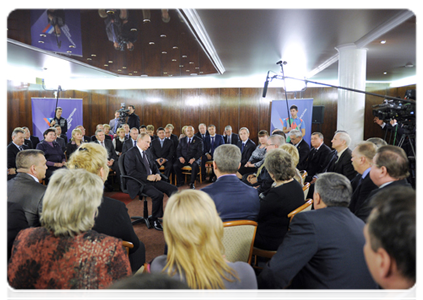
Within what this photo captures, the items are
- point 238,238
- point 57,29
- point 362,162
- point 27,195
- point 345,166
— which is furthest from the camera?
point 57,29

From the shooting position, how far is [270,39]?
5.18 metres

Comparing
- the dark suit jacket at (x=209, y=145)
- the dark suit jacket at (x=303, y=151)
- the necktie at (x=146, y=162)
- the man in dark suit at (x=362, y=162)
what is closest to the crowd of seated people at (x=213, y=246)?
the man in dark suit at (x=362, y=162)

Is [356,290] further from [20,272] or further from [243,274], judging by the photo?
[20,272]

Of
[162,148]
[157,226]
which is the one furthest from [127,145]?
[157,226]

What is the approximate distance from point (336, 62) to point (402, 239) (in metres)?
7.09

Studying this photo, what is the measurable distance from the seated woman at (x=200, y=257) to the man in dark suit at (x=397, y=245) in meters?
0.49

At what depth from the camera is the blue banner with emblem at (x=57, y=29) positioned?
12.1 ft

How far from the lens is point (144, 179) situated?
3891 millimetres

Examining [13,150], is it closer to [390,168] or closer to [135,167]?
[135,167]

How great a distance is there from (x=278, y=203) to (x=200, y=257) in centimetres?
118

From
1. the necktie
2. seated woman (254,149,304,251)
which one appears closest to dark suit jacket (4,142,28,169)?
the necktie

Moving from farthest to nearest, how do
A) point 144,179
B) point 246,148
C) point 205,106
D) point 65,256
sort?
point 205,106
point 246,148
point 144,179
point 65,256

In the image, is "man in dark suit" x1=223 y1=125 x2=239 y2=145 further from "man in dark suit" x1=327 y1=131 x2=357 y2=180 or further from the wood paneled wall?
"man in dark suit" x1=327 y1=131 x2=357 y2=180

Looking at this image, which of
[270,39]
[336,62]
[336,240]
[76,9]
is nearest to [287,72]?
[336,62]
